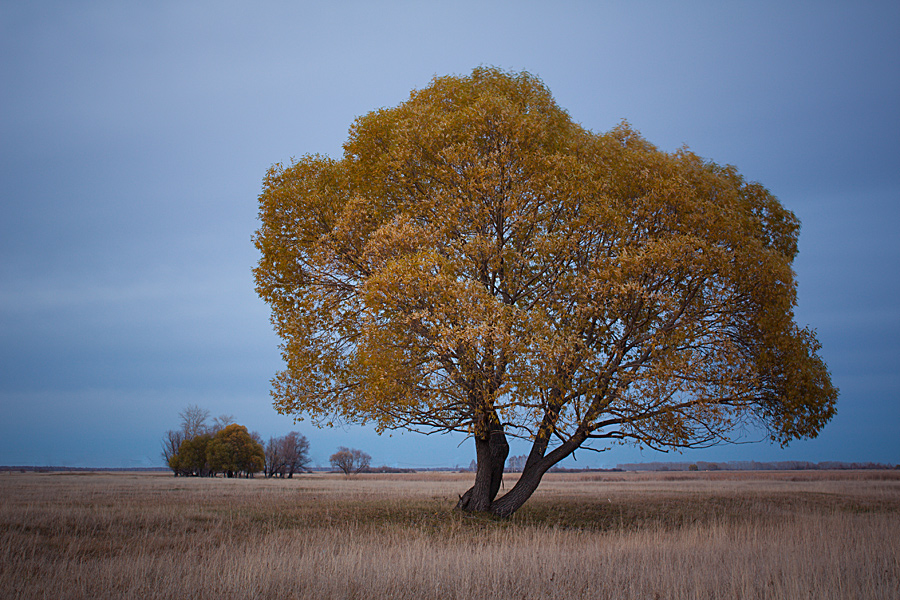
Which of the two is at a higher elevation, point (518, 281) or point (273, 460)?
point (518, 281)

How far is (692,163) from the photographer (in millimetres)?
16312

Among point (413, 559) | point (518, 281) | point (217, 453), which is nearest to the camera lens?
point (413, 559)

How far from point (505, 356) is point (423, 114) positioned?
732 centimetres

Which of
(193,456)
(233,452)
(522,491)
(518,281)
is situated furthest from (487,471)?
(193,456)

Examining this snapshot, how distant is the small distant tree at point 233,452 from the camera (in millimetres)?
65125

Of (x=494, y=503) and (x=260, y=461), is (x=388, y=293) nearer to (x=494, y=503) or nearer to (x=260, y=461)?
(x=494, y=503)

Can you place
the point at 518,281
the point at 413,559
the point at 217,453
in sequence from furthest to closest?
the point at 217,453
the point at 518,281
the point at 413,559

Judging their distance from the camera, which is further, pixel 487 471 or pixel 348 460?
pixel 348 460

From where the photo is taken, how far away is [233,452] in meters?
65.6

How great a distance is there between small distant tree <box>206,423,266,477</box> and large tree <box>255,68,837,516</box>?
5636cm

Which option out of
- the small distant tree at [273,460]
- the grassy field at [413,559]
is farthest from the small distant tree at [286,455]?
the grassy field at [413,559]

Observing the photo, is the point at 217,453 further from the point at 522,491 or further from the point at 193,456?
the point at 522,491

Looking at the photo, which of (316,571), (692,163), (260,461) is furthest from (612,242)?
(260,461)

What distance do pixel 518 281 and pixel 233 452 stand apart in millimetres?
60593
